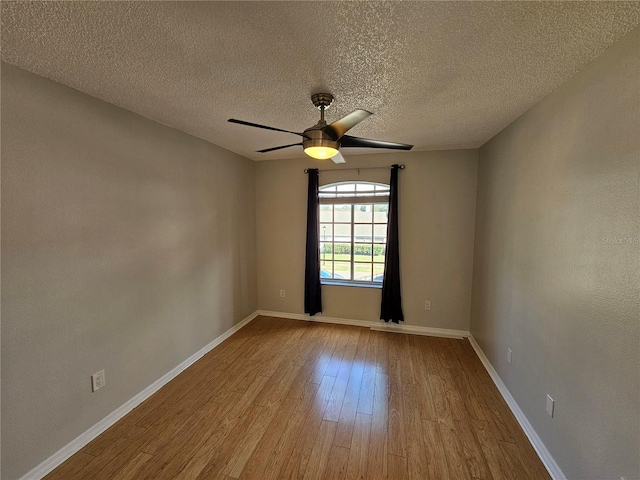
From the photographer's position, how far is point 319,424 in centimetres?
208

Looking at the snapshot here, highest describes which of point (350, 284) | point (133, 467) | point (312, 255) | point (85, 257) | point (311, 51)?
point (311, 51)

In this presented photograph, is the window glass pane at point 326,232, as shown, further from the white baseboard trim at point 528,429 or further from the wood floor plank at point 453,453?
the wood floor plank at point 453,453

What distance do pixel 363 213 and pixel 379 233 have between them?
370 mm

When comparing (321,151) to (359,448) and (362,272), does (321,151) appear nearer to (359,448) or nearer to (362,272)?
(359,448)

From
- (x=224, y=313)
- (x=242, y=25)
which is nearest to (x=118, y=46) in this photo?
(x=242, y=25)

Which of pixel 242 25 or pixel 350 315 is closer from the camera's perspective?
pixel 242 25

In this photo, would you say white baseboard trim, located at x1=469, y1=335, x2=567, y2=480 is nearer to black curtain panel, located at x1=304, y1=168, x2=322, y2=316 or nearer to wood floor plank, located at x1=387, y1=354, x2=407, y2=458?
wood floor plank, located at x1=387, y1=354, x2=407, y2=458

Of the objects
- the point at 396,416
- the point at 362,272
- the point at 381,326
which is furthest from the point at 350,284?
the point at 396,416

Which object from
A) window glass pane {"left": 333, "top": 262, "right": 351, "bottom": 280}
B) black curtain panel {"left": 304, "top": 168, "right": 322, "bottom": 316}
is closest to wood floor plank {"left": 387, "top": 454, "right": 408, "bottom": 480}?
black curtain panel {"left": 304, "top": 168, "right": 322, "bottom": 316}

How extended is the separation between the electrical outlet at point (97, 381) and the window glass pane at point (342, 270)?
2.86 meters

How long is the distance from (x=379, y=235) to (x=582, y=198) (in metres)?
2.50

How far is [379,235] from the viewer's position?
12.9 ft

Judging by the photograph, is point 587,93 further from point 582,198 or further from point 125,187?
point 125,187

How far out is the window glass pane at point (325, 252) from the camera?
13.7 feet
